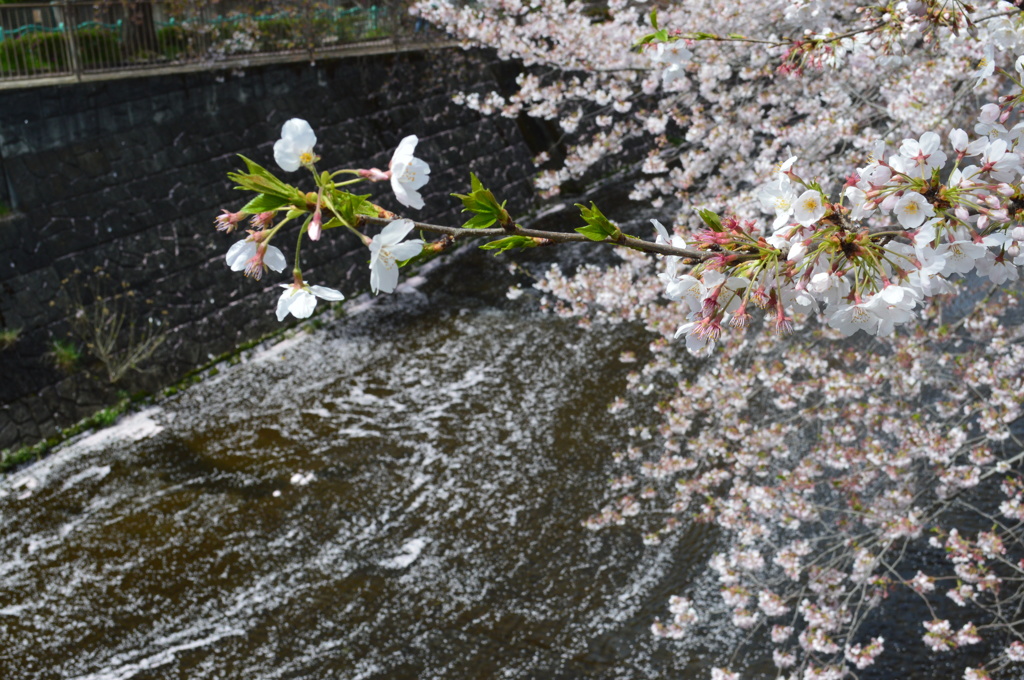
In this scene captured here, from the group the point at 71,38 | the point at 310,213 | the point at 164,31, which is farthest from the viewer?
the point at 164,31

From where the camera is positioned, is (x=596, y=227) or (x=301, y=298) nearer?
(x=596, y=227)

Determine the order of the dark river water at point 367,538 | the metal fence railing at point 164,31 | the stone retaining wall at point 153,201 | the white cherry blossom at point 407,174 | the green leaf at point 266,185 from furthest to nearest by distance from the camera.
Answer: the metal fence railing at point 164,31, the stone retaining wall at point 153,201, the dark river water at point 367,538, the white cherry blossom at point 407,174, the green leaf at point 266,185

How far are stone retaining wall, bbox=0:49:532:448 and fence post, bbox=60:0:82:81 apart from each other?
285 millimetres

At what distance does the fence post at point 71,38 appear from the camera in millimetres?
7891

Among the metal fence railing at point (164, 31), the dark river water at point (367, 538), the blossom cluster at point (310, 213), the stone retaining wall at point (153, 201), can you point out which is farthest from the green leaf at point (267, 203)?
the metal fence railing at point (164, 31)

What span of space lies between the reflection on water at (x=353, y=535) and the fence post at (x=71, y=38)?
10.6 feet

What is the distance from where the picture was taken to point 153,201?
8391mm

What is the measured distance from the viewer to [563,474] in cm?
657

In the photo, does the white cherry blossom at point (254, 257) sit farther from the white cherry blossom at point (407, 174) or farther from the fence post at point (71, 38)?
the fence post at point (71, 38)

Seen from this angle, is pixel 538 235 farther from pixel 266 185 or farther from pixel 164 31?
pixel 164 31

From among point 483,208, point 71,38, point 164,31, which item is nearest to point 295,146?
point 483,208

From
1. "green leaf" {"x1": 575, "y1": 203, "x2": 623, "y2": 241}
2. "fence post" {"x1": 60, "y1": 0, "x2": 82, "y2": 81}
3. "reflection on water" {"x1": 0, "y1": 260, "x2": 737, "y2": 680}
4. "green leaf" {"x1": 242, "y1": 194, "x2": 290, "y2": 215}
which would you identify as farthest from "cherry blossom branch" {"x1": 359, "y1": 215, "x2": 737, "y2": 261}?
"fence post" {"x1": 60, "y1": 0, "x2": 82, "y2": 81}

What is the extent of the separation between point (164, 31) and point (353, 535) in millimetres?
6130

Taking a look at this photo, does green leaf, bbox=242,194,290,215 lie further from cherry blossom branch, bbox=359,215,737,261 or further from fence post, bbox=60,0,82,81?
fence post, bbox=60,0,82,81
